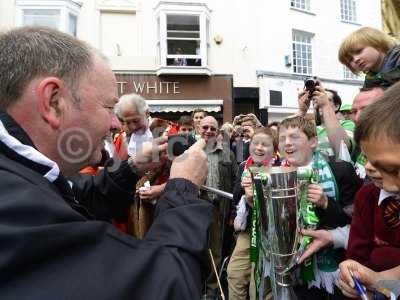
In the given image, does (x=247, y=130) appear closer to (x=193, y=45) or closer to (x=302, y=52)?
(x=193, y=45)

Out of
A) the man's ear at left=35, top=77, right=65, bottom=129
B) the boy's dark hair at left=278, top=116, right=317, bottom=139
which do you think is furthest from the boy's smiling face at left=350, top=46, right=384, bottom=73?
the man's ear at left=35, top=77, right=65, bottom=129

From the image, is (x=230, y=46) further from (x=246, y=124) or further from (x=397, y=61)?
(x=397, y=61)

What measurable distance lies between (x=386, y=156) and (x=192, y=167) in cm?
63

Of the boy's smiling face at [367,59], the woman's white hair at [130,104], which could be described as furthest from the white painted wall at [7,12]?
the boy's smiling face at [367,59]

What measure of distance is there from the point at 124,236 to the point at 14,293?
0.28 metres

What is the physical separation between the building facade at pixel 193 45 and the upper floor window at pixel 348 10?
250 centimetres

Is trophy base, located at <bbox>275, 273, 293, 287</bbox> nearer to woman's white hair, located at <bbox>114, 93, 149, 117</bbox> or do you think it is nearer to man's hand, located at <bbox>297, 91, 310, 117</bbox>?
man's hand, located at <bbox>297, 91, 310, 117</bbox>

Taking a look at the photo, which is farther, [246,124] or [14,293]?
[246,124]

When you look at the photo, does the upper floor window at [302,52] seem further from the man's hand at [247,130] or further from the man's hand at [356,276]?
the man's hand at [356,276]

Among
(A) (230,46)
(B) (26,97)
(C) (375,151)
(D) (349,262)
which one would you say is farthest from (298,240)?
(A) (230,46)

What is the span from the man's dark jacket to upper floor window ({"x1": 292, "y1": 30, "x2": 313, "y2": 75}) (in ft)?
52.0

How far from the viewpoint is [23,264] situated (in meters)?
0.80

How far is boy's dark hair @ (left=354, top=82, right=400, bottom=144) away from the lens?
3.72 feet

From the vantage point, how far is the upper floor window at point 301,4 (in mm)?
15906
